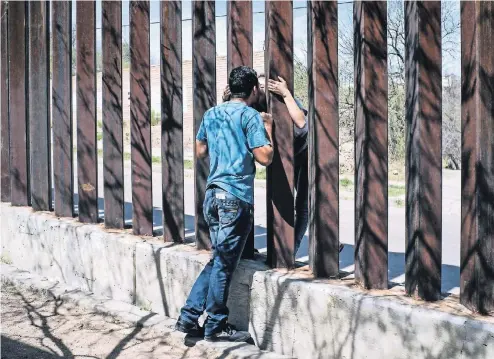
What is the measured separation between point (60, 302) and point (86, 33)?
2.42 m

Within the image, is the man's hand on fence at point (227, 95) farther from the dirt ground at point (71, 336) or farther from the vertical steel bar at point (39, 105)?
the vertical steel bar at point (39, 105)

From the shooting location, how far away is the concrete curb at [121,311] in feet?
15.0

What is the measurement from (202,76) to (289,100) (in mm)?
906

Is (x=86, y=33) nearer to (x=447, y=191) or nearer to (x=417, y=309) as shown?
(x=417, y=309)

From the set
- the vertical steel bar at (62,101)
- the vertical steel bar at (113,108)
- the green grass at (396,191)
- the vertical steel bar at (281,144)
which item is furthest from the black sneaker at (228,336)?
the green grass at (396,191)

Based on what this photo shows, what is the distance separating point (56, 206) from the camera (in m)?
6.63

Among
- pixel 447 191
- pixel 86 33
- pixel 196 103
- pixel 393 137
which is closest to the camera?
pixel 196 103

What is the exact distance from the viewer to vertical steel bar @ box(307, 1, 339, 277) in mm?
4438

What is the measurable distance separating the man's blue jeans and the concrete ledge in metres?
0.23

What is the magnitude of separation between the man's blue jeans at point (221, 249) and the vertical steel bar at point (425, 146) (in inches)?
45.3

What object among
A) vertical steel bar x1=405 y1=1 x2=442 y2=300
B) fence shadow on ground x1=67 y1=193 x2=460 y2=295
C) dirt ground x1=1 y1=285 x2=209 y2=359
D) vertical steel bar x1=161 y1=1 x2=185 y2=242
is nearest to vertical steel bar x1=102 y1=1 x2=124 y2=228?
fence shadow on ground x1=67 y1=193 x2=460 y2=295

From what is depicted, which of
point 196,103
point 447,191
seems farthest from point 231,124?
point 447,191

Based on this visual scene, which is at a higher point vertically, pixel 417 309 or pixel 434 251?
pixel 434 251

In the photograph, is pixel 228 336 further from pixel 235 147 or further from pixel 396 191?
pixel 396 191
